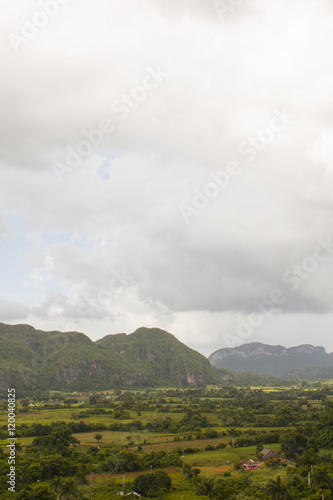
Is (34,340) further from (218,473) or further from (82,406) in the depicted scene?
(218,473)

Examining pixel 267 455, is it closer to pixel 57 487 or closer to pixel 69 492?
pixel 69 492

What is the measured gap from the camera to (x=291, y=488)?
39.5 metres

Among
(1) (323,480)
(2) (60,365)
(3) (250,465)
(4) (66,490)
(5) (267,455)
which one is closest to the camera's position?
(4) (66,490)

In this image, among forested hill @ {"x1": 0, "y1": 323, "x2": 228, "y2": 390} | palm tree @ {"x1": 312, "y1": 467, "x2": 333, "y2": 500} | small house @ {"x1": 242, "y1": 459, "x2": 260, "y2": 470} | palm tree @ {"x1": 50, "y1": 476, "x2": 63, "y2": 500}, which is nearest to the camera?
palm tree @ {"x1": 50, "y1": 476, "x2": 63, "y2": 500}

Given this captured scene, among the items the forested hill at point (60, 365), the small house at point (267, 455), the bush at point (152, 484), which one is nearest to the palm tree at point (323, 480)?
the bush at point (152, 484)

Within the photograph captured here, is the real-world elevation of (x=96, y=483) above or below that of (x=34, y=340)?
below

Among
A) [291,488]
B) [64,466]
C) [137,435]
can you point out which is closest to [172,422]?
[137,435]

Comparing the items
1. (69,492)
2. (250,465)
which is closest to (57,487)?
(69,492)

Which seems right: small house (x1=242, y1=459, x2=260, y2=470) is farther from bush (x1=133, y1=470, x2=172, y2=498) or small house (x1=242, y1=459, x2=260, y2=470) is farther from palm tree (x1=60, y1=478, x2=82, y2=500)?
palm tree (x1=60, y1=478, x2=82, y2=500)

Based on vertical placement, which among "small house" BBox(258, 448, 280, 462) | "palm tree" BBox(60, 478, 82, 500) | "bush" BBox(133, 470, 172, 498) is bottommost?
"small house" BBox(258, 448, 280, 462)

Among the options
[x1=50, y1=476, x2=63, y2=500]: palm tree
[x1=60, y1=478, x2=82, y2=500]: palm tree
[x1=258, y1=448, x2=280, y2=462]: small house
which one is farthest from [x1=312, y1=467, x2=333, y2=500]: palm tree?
[x1=50, y1=476, x2=63, y2=500]: palm tree

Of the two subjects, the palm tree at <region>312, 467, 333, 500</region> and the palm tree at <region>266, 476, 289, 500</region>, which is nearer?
the palm tree at <region>266, 476, 289, 500</region>

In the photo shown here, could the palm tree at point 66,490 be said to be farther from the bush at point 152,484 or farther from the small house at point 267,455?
the small house at point 267,455

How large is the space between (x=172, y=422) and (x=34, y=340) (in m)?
124
